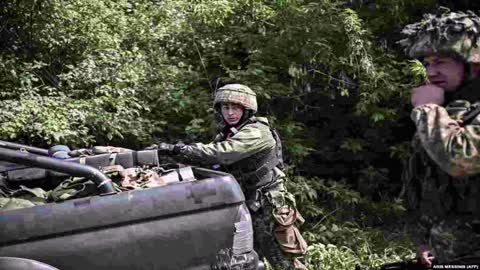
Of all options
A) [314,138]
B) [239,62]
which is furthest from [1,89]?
[314,138]

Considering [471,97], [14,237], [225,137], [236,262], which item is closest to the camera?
[471,97]

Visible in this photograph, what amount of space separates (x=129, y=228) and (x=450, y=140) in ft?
5.17

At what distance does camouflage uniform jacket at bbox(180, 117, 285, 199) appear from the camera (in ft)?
16.5

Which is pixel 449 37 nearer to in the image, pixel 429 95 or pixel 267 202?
pixel 429 95

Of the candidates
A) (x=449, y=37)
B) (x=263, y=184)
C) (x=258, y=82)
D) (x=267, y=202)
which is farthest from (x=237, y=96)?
(x=258, y=82)

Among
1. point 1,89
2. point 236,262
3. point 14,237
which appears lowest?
point 236,262

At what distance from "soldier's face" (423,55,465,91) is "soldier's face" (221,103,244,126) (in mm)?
2475

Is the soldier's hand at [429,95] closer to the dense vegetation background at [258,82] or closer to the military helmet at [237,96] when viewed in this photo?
the military helmet at [237,96]

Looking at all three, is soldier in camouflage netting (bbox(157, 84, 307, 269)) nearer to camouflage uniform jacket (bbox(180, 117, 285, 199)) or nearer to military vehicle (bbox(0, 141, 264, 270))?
camouflage uniform jacket (bbox(180, 117, 285, 199))

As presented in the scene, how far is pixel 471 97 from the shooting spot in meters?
2.98

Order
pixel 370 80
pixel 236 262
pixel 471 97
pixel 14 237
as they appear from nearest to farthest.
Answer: pixel 471 97, pixel 14 237, pixel 236 262, pixel 370 80

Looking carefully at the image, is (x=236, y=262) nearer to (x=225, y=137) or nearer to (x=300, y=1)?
(x=225, y=137)

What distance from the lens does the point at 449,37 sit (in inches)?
119

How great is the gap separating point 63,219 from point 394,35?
5.90 m
